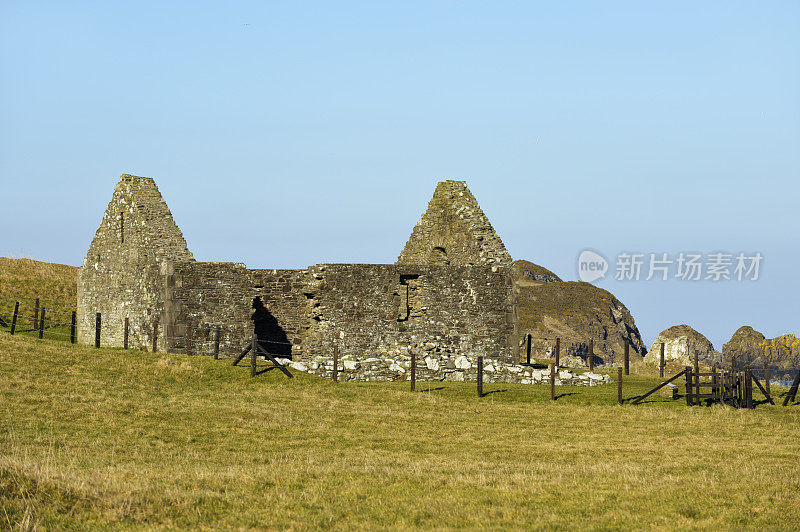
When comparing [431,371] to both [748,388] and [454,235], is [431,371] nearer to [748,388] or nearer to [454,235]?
[454,235]

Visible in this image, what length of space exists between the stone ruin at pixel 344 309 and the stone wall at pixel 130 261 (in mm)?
77

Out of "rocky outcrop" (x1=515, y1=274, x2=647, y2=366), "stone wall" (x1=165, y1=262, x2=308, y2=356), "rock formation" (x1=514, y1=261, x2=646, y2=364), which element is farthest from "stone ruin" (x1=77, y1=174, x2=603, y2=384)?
"rocky outcrop" (x1=515, y1=274, x2=647, y2=366)

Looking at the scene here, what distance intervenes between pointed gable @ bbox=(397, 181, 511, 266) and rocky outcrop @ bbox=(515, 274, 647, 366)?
5015 cm

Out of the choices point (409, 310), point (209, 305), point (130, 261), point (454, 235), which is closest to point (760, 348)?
point (454, 235)

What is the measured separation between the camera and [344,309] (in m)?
30.2

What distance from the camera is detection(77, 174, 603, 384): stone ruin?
29891 millimetres

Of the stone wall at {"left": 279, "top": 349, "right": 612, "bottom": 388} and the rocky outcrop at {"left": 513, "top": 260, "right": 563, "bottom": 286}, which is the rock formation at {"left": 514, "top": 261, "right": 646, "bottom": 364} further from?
the stone wall at {"left": 279, "top": 349, "right": 612, "bottom": 388}

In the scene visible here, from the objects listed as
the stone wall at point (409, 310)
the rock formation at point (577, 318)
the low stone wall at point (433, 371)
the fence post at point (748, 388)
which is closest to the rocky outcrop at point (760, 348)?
the rock formation at point (577, 318)

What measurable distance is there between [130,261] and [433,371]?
12.7m

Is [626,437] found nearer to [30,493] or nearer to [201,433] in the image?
[201,433]

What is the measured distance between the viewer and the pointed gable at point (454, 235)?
33.1 m

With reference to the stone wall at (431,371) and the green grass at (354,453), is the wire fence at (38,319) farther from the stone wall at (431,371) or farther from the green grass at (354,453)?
the stone wall at (431,371)

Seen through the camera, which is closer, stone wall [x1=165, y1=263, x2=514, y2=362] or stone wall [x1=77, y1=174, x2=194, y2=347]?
stone wall [x1=165, y1=263, x2=514, y2=362]

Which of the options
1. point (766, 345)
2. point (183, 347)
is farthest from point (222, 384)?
point (766, 345)
